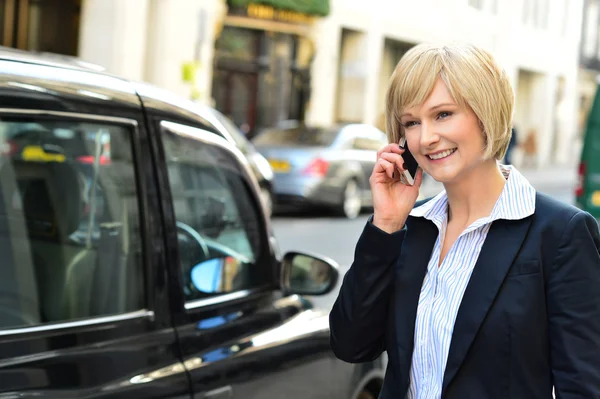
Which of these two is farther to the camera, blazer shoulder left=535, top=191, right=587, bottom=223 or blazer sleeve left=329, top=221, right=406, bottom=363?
blazer sleeve left=329, top=221, right=406, bottom=363

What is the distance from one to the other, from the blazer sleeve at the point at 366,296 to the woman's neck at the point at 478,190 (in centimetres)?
14

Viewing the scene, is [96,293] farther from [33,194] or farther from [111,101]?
[111,101]

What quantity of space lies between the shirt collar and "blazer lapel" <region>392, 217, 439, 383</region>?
2cm

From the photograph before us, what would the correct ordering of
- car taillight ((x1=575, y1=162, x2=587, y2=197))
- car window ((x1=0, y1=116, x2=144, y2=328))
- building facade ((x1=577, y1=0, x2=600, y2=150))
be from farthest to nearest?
building facade ((x1=577, y1=0, x2=600, y2=150)), car taillight ((x1=575, y1=162, x2=587, y2=197)), car window ((x1=0, y1=116, x2=144, y2=328))

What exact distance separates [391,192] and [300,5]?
23674mm

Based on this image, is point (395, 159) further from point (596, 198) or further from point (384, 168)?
point (596, 198)

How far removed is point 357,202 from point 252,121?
9446 millimetres

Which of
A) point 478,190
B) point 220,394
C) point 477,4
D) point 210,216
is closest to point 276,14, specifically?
point 477,4

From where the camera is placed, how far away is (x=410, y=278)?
2.14 meters

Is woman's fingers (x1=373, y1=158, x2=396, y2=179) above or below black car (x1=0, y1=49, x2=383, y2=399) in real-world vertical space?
above

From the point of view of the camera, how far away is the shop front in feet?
80.2

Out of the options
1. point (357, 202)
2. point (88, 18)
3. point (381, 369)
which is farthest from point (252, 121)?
point (381, 369)

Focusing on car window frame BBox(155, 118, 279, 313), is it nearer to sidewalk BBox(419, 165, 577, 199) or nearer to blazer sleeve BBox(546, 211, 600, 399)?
blazer sleeve BBox(546, 211, 600, 399)

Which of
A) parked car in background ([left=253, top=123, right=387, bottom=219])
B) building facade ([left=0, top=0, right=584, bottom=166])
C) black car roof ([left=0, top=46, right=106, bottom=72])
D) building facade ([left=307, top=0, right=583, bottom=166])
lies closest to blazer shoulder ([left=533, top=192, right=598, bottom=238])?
black car roof ([left=0, top=46, right=106, bottom=72])
